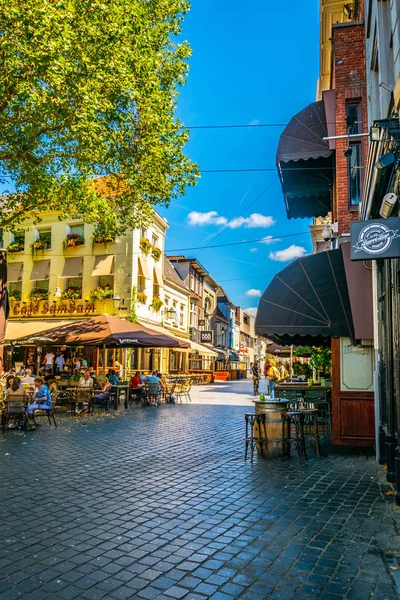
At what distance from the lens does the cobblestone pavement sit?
3.66 m

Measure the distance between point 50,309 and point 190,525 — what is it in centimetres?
2303

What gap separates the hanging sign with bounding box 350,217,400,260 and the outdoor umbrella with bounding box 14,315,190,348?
11021 mm

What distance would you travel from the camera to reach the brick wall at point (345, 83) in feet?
36.0

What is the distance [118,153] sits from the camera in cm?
1417

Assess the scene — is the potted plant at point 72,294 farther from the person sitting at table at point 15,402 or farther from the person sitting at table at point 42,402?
the person sitting at table at point 15,402

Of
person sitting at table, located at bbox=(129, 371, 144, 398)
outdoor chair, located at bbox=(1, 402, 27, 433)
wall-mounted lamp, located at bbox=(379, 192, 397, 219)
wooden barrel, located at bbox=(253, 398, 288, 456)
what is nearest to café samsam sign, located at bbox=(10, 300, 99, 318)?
person sitting at table, located at bbox=(129, 371, 144, 398)

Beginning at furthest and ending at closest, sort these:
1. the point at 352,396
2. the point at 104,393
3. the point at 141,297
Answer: the point at 141,297 → the point at 104,393 → the point at 352,396

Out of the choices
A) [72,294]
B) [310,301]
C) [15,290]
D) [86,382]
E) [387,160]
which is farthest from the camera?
[15,290]

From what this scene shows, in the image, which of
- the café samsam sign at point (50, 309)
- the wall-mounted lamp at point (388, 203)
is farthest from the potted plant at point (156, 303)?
the wall-mounted lamp at point (388, 203)

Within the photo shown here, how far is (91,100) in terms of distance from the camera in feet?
31.9

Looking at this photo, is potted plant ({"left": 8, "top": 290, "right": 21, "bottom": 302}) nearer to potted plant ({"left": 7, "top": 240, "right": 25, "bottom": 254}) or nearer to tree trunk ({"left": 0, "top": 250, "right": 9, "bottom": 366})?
potted plant ({"left": 7, "top": 240, "right": 25, "bottom": 254})

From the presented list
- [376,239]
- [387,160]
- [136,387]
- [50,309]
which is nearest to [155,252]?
[50,309]

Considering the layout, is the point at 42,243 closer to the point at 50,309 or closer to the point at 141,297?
the point at 50,309

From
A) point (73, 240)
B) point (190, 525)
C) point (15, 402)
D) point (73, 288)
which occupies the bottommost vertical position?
point (190, 525)
